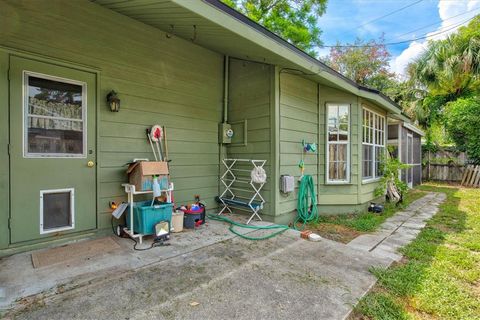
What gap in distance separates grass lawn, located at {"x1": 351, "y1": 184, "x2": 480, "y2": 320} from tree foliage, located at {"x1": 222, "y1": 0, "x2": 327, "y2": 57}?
9494 mm

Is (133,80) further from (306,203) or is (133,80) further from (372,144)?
(372,144)

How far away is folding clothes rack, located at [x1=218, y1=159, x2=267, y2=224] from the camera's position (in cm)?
405

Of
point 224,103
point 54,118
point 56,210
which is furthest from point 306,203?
point 54,118

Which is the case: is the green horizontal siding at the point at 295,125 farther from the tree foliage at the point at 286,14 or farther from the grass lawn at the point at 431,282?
the tree foliage at the point at 286,14

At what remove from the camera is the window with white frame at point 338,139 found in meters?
5.04

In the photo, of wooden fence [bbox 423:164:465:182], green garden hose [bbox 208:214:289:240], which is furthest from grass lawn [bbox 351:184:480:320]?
wooden fence [bbox 423:164:465:182]

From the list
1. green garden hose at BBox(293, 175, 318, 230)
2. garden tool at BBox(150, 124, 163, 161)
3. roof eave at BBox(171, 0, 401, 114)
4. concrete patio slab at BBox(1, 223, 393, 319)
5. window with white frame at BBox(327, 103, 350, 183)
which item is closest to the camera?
concrete patio slab at BBox(1, 223, 393, 319)

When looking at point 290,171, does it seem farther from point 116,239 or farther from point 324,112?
point 116,239

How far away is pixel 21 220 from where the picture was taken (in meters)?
2.67

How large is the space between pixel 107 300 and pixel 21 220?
166 cm

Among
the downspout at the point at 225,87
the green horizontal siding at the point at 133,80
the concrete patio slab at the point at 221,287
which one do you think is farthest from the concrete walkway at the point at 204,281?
the downspout at the point at 225,87

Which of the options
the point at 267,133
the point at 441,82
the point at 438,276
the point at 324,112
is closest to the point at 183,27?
the point at 267,133

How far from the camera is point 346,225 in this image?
4.34m

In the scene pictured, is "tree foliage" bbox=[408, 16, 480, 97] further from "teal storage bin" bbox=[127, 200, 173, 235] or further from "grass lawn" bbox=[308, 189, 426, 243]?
"teal storage bin" bbox=[127, 200, 173, 235]
